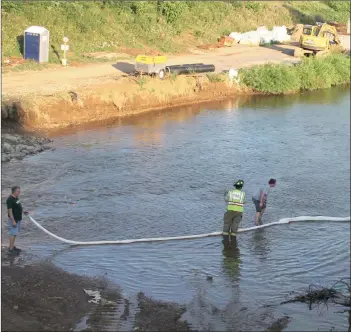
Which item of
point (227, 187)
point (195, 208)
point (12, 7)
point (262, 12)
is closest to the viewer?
point (195, 208)

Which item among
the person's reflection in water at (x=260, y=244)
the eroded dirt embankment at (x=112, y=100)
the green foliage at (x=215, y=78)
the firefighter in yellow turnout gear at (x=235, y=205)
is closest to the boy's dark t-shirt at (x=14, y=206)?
the firefighter in yellow turnout gear at (x=235, y=205)

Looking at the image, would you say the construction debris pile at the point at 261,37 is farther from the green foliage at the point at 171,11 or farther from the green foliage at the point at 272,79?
the green foliage at the point at 272,79

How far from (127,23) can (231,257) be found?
104 feet

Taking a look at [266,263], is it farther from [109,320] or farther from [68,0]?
[68,0]

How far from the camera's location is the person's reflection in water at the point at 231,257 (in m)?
15.0

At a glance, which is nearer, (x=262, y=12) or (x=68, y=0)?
(x=68, y=0)

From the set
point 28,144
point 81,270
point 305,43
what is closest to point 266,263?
point 81,270

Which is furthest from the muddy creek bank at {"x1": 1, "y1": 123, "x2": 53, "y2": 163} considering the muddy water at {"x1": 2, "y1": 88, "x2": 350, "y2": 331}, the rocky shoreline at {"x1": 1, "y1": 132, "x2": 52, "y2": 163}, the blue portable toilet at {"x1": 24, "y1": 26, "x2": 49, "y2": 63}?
the blue portable toilet at {"x1": 24, "y1": 26, "x2": 49, "y2": 63}

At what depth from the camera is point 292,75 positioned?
37031 mm

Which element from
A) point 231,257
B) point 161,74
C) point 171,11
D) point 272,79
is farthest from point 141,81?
point 231,257

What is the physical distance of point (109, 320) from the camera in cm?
1192

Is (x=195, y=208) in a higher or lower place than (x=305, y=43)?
lower

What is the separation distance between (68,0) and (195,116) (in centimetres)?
1640

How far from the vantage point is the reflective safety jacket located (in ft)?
53.3
